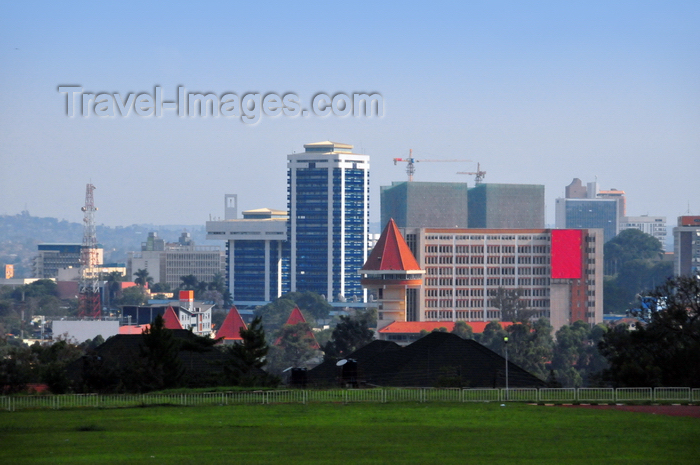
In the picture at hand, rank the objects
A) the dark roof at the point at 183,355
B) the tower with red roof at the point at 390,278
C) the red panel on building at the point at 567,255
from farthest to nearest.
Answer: the red panel on building at the point at 567,255, the tower with red roof at the point at 390,278, the dark roof at the point at 183,355

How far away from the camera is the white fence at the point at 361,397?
167ft

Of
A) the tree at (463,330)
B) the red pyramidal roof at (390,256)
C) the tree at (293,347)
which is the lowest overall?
the tree at (293,347)

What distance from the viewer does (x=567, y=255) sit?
198 meters

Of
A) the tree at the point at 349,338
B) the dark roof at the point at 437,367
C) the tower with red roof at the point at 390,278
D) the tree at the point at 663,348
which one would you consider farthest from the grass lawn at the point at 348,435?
the tower with red roof at the point at 390,278

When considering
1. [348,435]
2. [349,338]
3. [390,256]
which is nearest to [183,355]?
[348,435]

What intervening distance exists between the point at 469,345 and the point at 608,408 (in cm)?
2180

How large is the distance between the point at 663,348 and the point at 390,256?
327 ft

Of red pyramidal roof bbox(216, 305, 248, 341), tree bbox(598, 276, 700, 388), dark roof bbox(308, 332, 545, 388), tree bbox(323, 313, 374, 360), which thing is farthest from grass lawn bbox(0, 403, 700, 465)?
red pyramidal roof bbox(216, 305, 248, 341)

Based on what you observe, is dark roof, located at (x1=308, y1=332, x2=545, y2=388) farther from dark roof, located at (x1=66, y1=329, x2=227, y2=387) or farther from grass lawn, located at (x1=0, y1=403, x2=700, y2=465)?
grass lawn, located at (x1=0, y1=403, x2=700, y2=465)

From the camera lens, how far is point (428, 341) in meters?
73.8

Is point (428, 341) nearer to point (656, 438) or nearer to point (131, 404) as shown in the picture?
point (131, 404)

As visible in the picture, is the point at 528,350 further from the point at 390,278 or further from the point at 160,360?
the point at 160,360

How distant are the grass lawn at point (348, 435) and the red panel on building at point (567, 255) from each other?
149924 millimetres

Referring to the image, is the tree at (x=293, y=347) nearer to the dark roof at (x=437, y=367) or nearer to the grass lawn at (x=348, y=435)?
the dark roof at (x=437, y=367)
